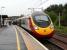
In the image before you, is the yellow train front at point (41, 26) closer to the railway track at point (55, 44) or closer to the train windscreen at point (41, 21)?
the train windscreen at point (41, 21)

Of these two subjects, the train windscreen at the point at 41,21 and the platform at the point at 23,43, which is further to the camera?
the train windscreen at the point at 41,21

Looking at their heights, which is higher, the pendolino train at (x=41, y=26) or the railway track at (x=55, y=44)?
the pendolino train at (x=41, y=26)

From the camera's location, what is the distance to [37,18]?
973 inches

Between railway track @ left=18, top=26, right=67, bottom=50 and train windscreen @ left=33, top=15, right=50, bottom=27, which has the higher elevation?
train windscreen @ left=33, top=15, right=50, bottom=27

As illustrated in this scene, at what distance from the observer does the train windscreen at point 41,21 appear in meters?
23.6

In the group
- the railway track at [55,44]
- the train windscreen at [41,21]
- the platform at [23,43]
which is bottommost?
the railway track at [55,44]

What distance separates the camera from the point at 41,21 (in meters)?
24.1

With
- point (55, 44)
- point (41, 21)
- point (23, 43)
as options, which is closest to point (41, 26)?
point (41, 21)

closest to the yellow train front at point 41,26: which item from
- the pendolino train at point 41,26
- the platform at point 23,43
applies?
the pendolino train at point 41,26

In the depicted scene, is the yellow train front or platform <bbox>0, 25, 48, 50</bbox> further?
the yellow train front

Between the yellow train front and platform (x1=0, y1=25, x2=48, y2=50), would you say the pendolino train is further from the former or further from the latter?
platform (x1=0, y1=25, x2=48, y2=50)

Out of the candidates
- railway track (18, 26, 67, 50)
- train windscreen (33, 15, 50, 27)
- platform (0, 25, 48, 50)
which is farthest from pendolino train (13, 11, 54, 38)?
platform (0, 25, 48, 50)

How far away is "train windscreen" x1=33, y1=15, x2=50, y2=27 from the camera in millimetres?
23594

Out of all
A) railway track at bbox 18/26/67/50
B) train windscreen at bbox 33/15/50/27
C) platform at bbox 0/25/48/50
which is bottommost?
railway track at bbox 18/26/67/50
